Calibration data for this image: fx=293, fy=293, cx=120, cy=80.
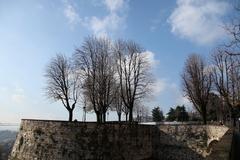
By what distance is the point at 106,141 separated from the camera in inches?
1016

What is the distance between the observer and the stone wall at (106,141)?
24703 millimetres

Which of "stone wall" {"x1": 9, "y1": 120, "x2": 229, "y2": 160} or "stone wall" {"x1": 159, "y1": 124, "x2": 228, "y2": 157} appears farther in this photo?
"stone wall" {"x1": 159, "y1": 124, "x2": 228, "y2": 157}

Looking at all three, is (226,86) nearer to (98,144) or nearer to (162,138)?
(162,138)

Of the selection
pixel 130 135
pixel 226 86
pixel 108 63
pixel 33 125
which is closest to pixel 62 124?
pixel 33 125

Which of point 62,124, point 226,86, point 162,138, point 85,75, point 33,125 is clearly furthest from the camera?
point 226,86

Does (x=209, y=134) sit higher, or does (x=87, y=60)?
(x=87, y=60)

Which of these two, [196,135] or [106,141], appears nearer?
[106,141]

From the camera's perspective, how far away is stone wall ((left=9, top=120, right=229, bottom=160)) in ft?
81.0

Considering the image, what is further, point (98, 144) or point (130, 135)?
point (130, 135)

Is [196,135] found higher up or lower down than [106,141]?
higher up

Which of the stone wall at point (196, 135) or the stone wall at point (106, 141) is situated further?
the stone wall at point (196, 135)

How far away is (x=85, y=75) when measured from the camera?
34.1 metres

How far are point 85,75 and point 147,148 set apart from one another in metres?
11.1

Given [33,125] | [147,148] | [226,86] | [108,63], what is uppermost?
[108,63]
